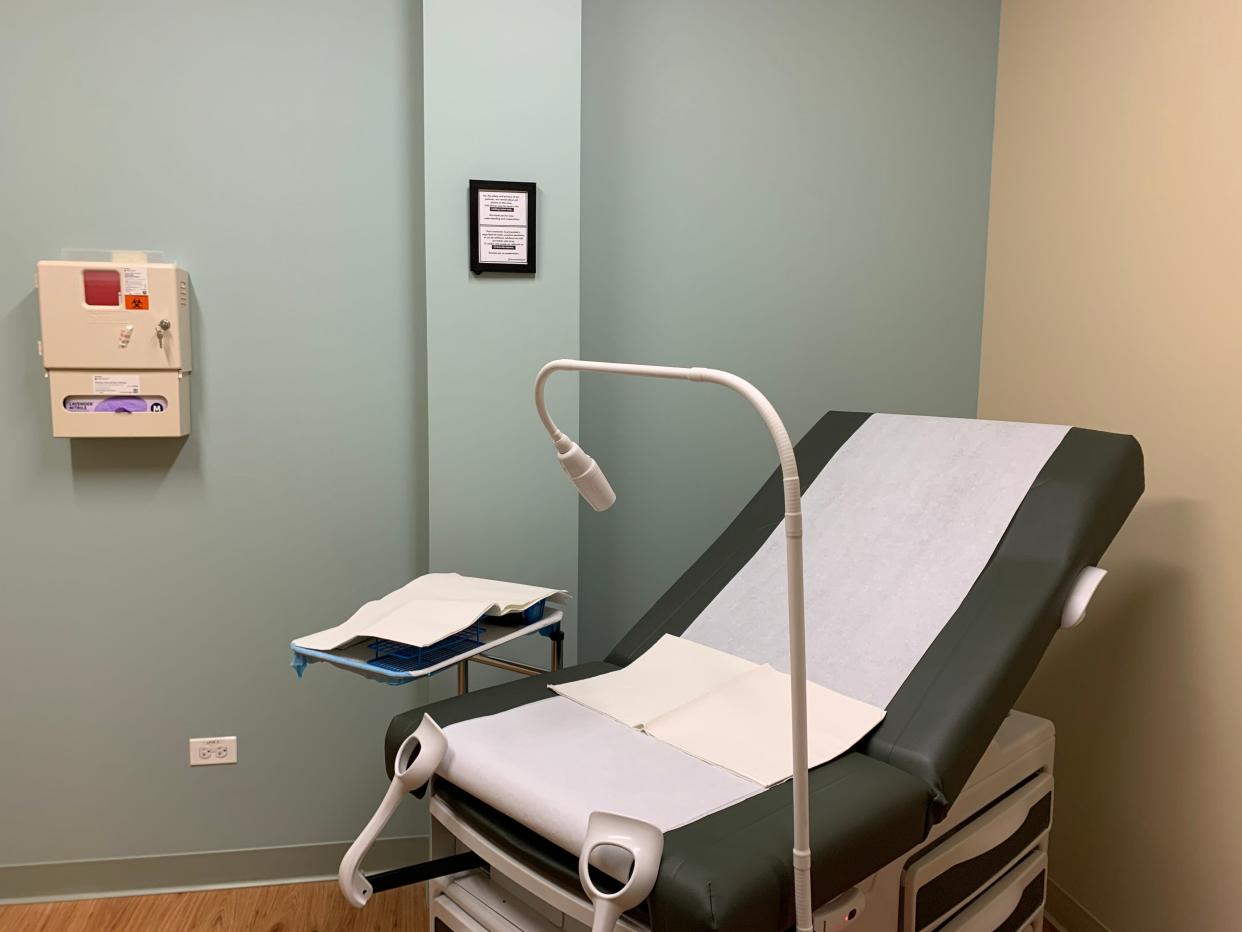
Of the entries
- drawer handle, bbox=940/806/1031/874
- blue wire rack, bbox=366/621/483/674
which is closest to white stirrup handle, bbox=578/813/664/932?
blue wire rack, bbox=366/621/483/674

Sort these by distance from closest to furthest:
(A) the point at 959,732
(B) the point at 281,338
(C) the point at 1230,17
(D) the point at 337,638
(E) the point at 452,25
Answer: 1. (A) the point at 959,732
2. (D) the point at 337,638
3. (C) the point at 1230,17
4. (E) the point at 452,25
5. (B) the point at 281,338

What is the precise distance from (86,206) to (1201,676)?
2541 millimetres

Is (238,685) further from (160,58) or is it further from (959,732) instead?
(959,732)

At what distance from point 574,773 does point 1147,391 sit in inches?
56.4

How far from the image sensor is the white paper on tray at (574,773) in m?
1.24

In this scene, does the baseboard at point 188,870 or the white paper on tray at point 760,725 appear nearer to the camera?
the white paper on tray at point 760,725

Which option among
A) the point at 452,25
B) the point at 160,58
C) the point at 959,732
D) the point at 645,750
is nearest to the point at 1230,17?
the point at 959,732

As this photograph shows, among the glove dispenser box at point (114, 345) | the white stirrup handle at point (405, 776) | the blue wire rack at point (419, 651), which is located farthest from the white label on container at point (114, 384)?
the white stirrup handle at point (405, 776)

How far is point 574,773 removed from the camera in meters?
1.34

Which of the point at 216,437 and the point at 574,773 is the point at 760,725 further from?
the point at 216,437

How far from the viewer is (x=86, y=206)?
6.93ft

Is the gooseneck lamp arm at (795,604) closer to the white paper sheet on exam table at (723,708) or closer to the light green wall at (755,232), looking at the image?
the white paper sheet on exam table at (723,708)

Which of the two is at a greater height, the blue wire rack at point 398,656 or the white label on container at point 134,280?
the white label on container at point 134,280

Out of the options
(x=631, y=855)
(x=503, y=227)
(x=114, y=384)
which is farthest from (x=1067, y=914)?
(x=114, y=384)
